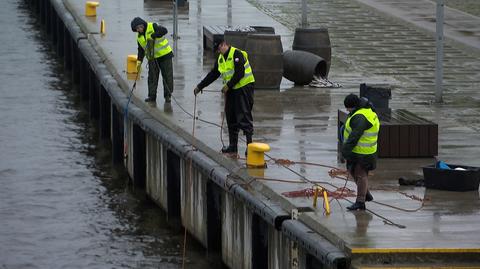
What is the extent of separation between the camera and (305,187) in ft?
73.2

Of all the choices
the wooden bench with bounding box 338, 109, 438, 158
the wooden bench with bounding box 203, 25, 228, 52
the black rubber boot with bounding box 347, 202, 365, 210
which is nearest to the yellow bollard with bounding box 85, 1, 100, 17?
the wooden bench with bounding box 203, 25, 228, 52

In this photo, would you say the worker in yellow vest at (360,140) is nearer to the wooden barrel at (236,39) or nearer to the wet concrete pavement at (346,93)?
the wet concrete pavement at (346,93)

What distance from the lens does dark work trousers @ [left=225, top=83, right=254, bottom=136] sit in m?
24.9

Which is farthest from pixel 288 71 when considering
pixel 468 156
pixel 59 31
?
pixel 59 31

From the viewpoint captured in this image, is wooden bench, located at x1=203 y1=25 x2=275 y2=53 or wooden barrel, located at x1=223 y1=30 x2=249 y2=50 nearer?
wooden barrel, located at x1=223 y1=30 x2=249 y2=50

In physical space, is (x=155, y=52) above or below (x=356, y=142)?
below

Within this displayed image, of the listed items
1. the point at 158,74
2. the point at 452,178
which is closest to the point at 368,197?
the point at 452,178

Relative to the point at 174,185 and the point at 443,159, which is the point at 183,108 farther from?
the point at 443,159

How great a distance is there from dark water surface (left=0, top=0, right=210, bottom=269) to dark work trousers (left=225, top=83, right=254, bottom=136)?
7.90 feet

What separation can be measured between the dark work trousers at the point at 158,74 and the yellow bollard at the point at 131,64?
4194mm

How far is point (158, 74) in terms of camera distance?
31.1 meters

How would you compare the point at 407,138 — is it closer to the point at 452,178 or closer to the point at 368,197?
the point at 452,178

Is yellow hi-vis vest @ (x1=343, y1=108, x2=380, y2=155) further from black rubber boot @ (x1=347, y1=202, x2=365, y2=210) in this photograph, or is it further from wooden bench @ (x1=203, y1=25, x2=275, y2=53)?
wooden bench @ (x1=203, y1=25, x2=275, y2=53)

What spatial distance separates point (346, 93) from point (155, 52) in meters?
5.17
